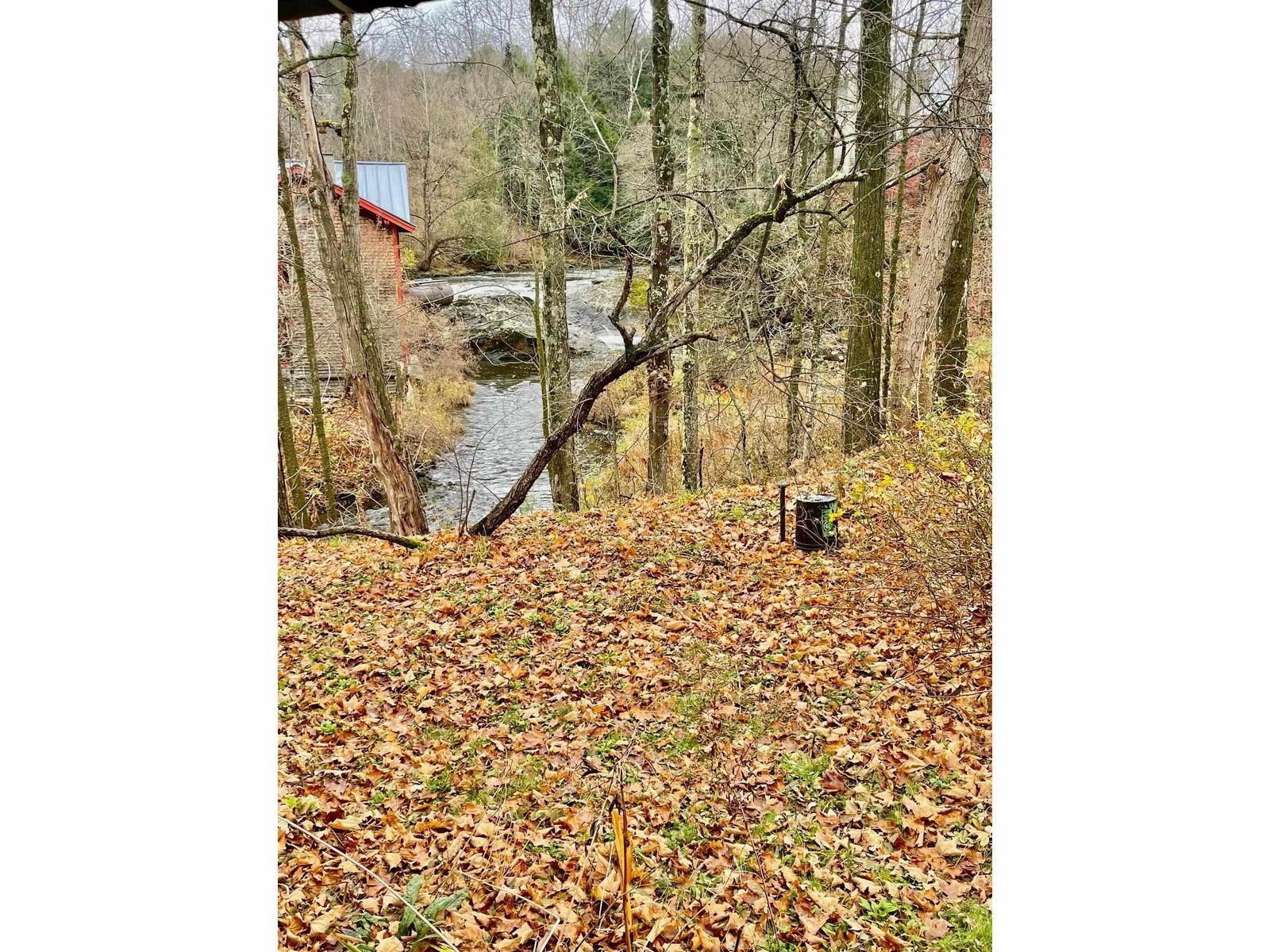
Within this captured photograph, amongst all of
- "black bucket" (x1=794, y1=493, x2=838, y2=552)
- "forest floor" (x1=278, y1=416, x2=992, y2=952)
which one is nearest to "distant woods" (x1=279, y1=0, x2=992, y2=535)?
"black bucket" (x1=794, y1=493, x2=838, y2=552)

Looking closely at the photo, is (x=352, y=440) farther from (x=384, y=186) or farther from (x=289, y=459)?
(x=384, y=186)

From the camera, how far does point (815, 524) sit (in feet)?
14.2

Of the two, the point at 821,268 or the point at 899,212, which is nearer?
→ the point at 899,212

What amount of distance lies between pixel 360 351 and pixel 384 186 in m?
2.80

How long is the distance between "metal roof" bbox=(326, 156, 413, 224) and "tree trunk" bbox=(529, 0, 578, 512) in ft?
6.89

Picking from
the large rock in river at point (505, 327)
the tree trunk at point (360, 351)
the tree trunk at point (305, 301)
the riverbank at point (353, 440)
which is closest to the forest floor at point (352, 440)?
the riverbank at point (353, 440)

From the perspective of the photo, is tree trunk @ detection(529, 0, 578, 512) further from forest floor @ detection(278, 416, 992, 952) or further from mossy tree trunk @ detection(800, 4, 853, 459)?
mossy tree trunk @ detection(800, 4, 853, 459)

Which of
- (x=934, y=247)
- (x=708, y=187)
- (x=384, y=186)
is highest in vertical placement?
(x=384, y=186)

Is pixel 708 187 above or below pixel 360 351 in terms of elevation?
above

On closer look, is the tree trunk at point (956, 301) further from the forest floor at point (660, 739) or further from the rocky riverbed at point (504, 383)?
the rocky riverbed at point (504, 383)

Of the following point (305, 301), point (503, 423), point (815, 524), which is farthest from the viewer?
point (503, 423)

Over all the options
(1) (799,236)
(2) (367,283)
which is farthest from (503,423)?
(1) (799,236)

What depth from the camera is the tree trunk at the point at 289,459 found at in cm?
642
